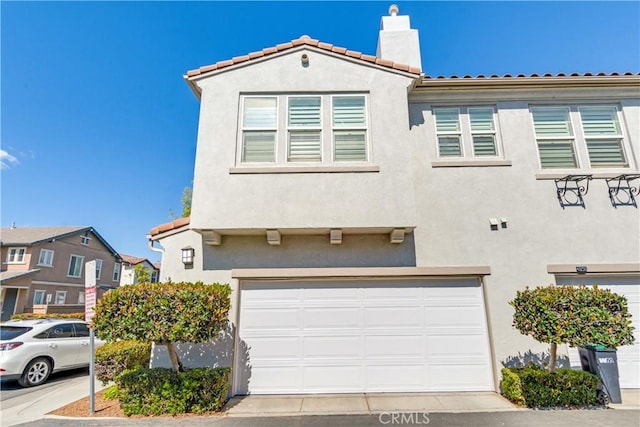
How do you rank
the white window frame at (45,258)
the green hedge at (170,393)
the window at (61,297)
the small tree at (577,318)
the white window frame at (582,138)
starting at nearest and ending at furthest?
the small tree at (577,318) < the green hedge at (170,393) < the white window frame at (582,138) < the white window frame at (45,258) < the window at (61,297)

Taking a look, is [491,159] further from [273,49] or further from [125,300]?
[125,300]

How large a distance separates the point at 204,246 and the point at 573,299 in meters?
7.42

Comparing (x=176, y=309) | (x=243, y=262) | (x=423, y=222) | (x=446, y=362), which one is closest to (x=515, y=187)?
(x=423, y=222)

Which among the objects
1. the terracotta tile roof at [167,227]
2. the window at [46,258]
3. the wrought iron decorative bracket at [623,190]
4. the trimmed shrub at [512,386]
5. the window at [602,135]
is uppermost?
the window at [602,135]

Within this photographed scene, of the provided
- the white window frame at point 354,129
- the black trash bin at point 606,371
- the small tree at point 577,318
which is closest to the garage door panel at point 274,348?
the white window frame at point 354,129

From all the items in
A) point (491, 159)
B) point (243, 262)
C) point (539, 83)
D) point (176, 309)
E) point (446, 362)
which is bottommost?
point (446, 362)

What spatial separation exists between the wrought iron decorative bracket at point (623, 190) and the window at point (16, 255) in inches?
1420

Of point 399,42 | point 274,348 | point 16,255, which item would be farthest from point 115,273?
point 399,42

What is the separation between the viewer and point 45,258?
26.5 meters

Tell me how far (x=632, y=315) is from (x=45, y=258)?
35.8 m

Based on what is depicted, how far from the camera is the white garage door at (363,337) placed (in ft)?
22.2

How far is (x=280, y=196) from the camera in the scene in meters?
6.81

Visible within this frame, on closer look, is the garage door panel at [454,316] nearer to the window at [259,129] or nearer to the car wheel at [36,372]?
the window at [259,129]

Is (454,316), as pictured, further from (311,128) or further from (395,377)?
(311,128)
